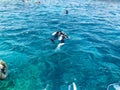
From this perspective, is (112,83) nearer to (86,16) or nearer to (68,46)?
(68,46)

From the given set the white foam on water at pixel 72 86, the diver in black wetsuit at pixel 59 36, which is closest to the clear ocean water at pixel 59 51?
the white foam on water at pixel 72 86

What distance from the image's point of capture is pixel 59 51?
61.0ft

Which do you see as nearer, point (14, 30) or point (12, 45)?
point (12, 45)

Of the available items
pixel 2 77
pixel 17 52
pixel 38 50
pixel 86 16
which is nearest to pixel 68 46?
Answer: pixel 38 50

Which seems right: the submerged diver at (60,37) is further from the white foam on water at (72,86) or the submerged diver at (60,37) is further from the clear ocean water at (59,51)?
the white foam on water at (72,86)

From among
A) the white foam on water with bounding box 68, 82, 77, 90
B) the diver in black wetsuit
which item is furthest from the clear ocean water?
the diver in black wetsuit

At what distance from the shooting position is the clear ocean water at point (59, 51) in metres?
14.5

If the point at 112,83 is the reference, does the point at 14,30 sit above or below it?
above

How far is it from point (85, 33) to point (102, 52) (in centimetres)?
517

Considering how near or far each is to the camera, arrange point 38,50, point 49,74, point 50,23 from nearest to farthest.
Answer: point 49,74 → point 38,50 → point 50,23

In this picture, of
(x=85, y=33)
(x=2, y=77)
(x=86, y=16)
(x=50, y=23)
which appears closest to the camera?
(x=2, y=77)

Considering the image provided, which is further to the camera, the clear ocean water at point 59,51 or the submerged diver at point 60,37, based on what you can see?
the submerged diver at point 60,37

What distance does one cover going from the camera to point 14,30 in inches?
932

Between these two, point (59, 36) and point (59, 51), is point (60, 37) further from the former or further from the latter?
point (59, 51)
